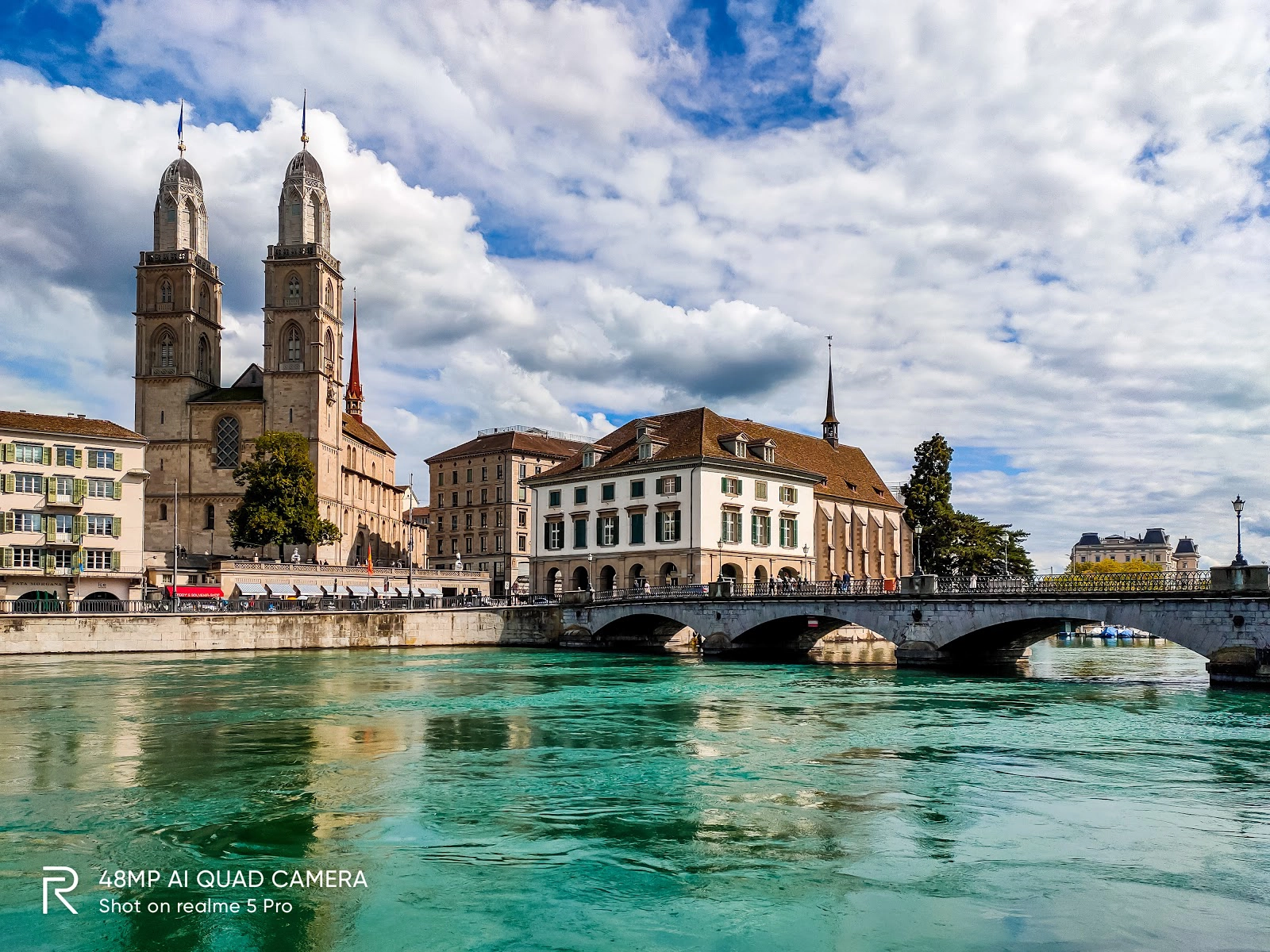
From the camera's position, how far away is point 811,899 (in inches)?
448

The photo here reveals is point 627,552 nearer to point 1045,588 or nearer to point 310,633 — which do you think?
point 310,633

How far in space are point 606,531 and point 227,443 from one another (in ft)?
114

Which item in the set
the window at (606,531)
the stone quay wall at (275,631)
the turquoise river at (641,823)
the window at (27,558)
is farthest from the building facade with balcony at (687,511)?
the turquoise river at (641,823)

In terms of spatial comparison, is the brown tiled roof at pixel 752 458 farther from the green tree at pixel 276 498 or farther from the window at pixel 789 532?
the green tree at pixel 276 498

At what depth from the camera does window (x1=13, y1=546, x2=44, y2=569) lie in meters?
55.4

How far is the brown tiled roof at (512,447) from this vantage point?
99188 mm

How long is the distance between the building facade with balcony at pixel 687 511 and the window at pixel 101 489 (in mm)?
23072

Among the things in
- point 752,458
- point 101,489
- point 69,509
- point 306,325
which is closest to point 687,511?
point 752,458

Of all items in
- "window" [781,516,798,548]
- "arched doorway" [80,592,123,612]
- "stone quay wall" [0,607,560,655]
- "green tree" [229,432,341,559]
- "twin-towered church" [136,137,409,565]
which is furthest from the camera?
"twin-towered church" [136,137,409,565]

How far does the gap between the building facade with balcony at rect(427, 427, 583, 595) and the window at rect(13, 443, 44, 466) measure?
141ft

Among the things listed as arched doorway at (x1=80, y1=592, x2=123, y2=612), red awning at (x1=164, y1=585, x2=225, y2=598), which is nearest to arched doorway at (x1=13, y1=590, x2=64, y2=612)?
arched doorway at (x1=80, y1=592, x2=123, y2=612)

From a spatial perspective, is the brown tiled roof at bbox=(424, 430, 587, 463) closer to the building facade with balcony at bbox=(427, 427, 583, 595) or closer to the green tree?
the building facade with balcony at bbox=(427, 427, 583, 595)

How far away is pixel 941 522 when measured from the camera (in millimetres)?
67500

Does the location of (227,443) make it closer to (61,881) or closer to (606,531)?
(606,531)
